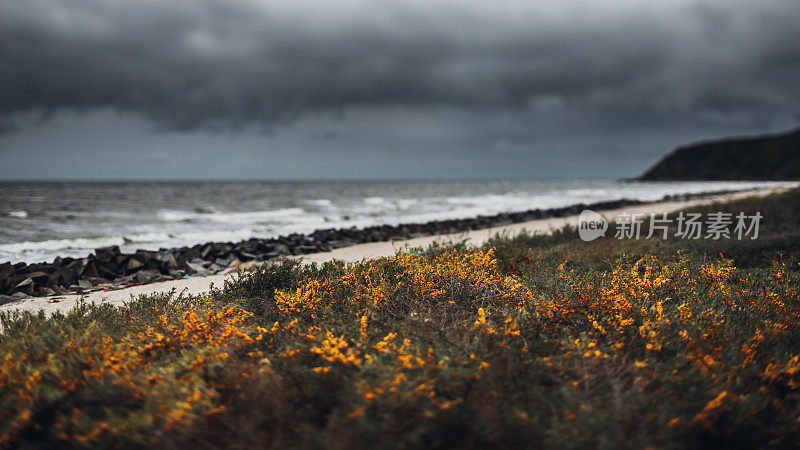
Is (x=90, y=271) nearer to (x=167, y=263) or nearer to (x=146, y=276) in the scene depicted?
(x=146, y=276)

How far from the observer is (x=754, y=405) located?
276 centimetres

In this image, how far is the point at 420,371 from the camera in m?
3.04

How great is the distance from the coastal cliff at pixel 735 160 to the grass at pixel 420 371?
11444 centimetres

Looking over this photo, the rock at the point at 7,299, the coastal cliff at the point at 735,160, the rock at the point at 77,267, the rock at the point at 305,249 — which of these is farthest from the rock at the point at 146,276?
the coastal cliff at the point at 735,160

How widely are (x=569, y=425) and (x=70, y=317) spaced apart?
5.62 meters

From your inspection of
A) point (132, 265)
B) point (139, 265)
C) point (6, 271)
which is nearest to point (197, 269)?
point (139, 265)

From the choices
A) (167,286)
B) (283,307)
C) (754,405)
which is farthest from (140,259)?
(754,405)

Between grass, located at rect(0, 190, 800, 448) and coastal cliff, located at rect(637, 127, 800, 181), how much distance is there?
114 m

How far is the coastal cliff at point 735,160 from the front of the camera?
93.2 meters

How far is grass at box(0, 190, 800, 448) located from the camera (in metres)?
2.50

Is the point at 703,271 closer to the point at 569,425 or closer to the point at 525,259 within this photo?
the point at 525,259

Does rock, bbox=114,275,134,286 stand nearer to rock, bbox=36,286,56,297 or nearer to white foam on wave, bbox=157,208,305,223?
rock, bbox=36,286,56,297

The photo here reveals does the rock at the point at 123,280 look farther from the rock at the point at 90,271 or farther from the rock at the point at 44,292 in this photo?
the rock at the point at 44,292

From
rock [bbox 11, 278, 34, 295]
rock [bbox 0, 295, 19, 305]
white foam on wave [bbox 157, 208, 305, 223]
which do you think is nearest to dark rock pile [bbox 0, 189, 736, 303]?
rock [bbox 11, 278, 34, 295]
